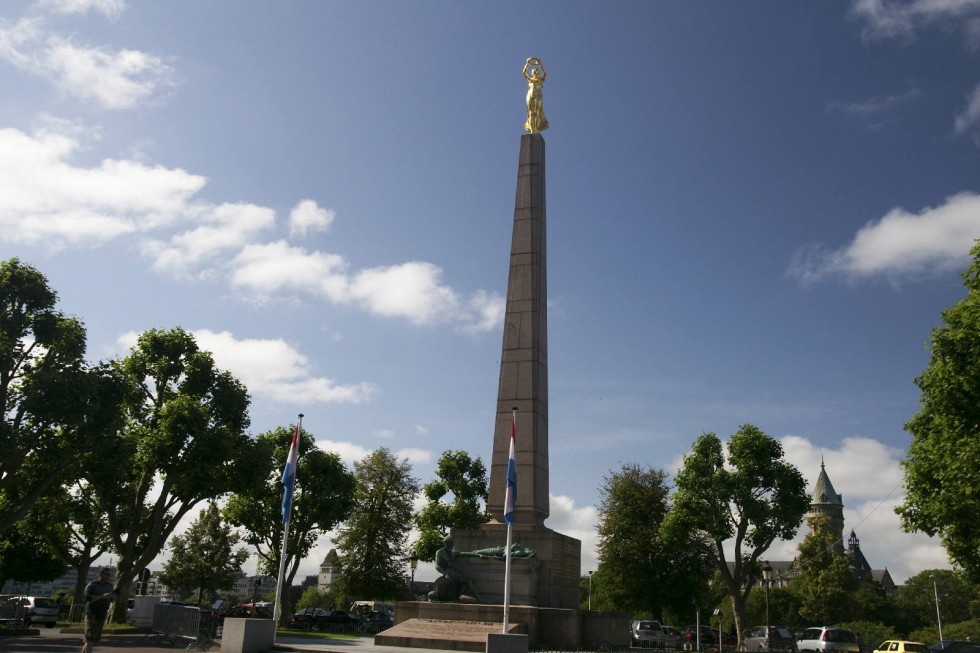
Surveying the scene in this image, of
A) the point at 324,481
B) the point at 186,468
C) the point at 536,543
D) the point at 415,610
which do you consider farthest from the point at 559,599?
the point at 324,481

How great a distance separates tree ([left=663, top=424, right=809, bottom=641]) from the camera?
37625mm

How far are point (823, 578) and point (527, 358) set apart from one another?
53.0 m

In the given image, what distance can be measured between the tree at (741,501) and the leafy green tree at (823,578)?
96.1ft

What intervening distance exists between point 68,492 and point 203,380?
8022 mm

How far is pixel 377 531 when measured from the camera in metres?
45.8

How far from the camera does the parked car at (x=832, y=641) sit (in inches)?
1251

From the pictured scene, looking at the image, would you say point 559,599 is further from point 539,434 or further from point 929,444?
point 929,444

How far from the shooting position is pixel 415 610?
20359mm

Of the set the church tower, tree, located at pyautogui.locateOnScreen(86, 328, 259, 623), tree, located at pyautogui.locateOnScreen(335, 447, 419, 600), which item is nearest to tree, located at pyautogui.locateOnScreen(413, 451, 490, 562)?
tree, located at pyautogui.locateOnScreen(335, 447, 419, 600)

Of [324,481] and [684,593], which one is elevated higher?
[324,481]

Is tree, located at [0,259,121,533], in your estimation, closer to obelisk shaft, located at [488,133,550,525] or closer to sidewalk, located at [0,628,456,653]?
sidewalk, located at [0,628,456,653]

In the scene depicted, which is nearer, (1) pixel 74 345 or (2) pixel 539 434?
(2) pixel 539 434

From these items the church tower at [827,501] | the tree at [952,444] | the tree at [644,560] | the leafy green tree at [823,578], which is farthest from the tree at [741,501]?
the church tower at [827,501]

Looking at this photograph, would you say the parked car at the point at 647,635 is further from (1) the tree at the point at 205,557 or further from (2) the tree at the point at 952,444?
(1) the tree at the point at 205,557
